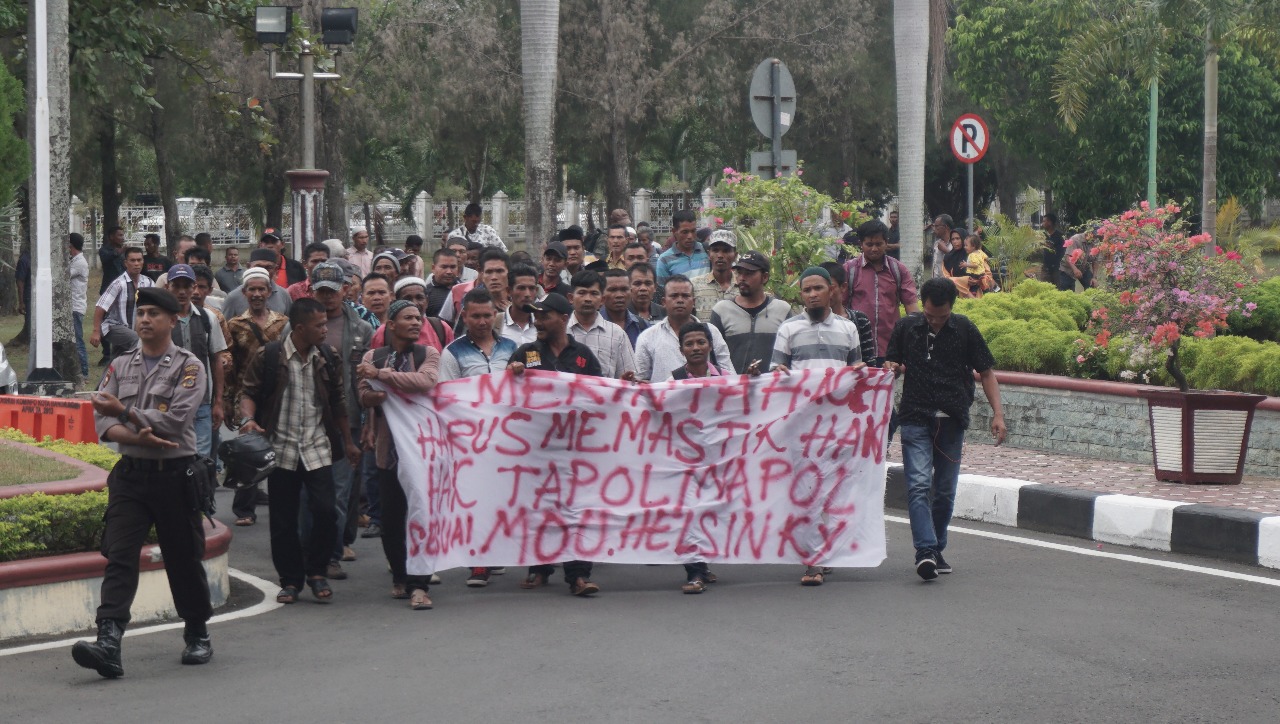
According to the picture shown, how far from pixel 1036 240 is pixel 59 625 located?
16527 millimetres

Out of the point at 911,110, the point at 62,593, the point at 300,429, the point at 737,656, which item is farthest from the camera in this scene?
the point at 911,110

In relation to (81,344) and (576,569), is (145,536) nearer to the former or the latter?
(576,569)

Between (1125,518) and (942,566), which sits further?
(1125,518)

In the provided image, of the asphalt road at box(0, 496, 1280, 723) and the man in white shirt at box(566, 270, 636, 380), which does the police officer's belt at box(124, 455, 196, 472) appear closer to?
the asphalt road at box(0, 496, 1280, 723)

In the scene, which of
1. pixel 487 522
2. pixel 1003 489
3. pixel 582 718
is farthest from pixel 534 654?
pixel 1003 489

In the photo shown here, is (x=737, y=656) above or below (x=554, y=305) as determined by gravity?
below

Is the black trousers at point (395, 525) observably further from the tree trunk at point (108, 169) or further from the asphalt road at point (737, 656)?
the tree trunk at point (108, 169)

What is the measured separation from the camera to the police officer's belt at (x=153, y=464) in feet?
23.0

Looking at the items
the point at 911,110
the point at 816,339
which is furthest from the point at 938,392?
the point at 911,110

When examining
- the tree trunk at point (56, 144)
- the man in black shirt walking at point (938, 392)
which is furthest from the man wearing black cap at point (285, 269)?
the man in black shirt walking at point (938, 392)

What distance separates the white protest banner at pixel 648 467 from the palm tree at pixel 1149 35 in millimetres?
9917

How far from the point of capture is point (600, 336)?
950cm

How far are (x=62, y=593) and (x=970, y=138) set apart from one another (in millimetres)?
14343

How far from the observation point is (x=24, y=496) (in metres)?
7.98
